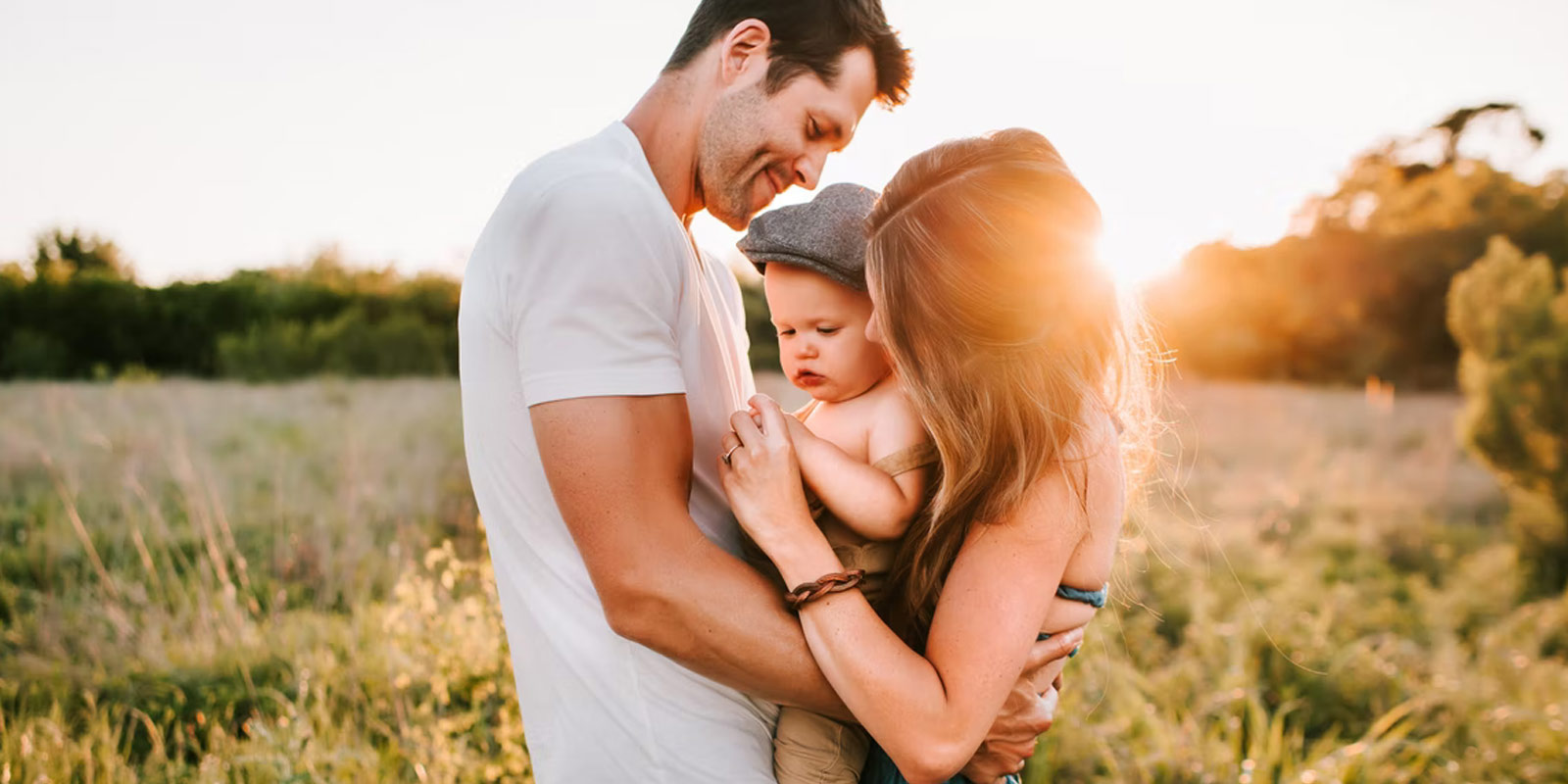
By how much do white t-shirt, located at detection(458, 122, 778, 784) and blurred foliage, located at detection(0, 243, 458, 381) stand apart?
12462 mm

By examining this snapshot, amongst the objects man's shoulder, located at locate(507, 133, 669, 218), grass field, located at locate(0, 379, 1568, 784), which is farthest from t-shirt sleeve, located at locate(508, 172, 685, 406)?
grass field, located at locate(0, 379, 1568, 784)

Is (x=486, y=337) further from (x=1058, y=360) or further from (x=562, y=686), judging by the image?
(x=1058, y=360)

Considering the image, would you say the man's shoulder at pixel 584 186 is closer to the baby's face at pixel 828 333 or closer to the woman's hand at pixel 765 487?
the woman's hand at pixel 765 487

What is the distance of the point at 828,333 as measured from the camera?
2.01 metres

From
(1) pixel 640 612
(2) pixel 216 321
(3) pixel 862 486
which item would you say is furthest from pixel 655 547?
(2) pixel 216 321

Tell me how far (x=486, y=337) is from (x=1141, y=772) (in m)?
3.55

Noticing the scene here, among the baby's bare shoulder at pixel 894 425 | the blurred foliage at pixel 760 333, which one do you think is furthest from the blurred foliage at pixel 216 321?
the baby's bare shoulder at pixel 894 425

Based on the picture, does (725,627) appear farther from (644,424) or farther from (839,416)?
(839,416)

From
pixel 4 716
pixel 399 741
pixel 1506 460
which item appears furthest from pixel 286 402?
pixel 1506 460

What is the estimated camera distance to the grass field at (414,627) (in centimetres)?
356

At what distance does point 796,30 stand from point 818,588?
102 cm

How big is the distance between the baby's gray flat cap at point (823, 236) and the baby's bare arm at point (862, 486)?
0.34 meters

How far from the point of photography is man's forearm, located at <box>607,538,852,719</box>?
139 cm

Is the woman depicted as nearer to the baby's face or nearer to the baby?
the baby
